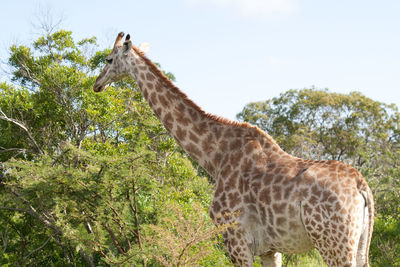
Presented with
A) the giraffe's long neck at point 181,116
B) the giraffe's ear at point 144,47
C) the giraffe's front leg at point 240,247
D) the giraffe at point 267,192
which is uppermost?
the giraffe's ear at point 144,47

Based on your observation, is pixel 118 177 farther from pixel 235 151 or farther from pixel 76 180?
pixel 235 151

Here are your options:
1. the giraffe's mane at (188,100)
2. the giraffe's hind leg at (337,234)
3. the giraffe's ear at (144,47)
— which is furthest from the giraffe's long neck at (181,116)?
the giraffe's hind leg at (337,234)

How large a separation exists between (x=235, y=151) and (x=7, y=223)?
5.55 m

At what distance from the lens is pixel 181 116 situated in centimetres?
638

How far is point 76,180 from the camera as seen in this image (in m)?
6.68

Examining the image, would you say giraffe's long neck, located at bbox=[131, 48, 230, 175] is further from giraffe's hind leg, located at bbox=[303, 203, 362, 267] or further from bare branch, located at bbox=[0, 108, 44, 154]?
bare branch, located at bbox=[0, 108, 44, 154]

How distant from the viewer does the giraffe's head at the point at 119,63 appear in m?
6.82

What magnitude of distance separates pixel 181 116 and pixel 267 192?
1582 millimetres

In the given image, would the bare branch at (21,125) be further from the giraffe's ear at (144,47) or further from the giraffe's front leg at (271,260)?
the giraffe's front leg at (271,260)

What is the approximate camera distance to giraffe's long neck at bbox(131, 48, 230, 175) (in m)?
6.18

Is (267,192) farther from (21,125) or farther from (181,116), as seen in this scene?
(21,125)

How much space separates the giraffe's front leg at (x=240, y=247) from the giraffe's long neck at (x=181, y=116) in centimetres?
93

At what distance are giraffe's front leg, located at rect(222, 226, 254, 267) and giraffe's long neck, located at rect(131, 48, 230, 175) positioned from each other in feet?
3.05

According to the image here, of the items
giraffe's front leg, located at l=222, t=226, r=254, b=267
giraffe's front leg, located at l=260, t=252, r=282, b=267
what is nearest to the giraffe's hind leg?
giraffe's front leg, located at l=222, t=226, r=254, b=267
